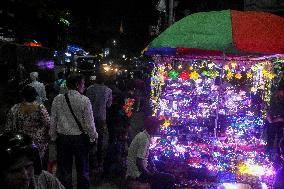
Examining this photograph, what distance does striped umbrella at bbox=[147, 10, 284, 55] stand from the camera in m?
5.05

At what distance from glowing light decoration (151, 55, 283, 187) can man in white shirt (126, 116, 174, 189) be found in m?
1.68

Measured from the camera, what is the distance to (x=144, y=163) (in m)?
5.57

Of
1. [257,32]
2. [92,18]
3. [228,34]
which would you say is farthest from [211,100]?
[92,18]

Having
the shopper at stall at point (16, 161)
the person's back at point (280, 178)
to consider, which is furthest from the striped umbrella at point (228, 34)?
the shopper at stall at point (16, 161)

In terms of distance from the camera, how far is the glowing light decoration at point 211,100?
776 cm

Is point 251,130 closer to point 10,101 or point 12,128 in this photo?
point 12,128

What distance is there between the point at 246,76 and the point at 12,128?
16.1 ft

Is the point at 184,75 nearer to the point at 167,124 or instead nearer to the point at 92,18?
the point at 167,124

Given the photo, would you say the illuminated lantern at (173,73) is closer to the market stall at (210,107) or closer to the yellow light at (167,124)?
the market stall at (210,107)

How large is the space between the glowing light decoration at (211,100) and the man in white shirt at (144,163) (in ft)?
5.51

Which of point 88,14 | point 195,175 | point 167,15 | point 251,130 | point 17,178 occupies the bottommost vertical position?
point 195,175

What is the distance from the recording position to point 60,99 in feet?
19.3

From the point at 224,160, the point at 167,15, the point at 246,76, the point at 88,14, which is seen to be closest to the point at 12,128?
the point at 224,160

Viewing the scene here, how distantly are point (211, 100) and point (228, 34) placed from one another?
326 cm
